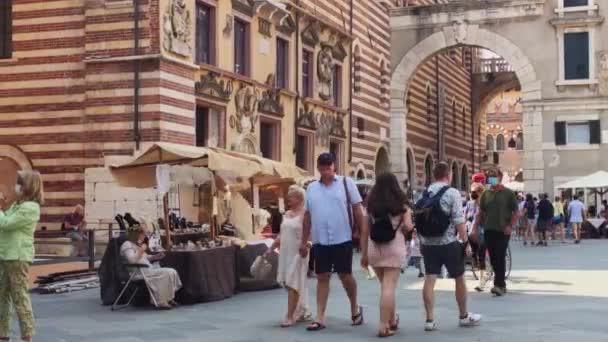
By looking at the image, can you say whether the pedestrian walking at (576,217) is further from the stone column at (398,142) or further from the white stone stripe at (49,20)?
the white stone stripe at (49,20)

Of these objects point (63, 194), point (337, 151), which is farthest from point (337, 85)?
point (63, 194)

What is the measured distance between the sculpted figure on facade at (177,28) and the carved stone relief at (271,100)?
433 centimetres

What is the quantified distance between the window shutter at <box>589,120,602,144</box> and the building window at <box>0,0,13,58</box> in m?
23.0

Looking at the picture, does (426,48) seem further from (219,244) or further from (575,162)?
(219,244)

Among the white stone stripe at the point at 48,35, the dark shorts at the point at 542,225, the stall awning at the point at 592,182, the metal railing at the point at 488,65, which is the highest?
the metal railing at the point at 488,65

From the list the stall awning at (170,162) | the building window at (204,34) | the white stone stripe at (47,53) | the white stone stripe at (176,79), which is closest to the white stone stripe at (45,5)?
the white stone stripe at (47,53)

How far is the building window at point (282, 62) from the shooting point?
25.2m

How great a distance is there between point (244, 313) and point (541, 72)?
27.4 meters

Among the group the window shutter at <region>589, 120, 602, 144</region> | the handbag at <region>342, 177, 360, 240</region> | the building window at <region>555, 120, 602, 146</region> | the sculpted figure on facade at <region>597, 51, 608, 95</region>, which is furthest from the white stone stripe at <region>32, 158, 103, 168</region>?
the sculpted figure on facade at <region>597, 51, 608, 95</region>

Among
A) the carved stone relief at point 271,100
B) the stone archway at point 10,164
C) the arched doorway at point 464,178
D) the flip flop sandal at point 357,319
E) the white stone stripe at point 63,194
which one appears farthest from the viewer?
the arched doorway at point 464,178

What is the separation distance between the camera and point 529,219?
91.1 ft

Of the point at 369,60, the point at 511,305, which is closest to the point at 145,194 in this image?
the point at 511,305

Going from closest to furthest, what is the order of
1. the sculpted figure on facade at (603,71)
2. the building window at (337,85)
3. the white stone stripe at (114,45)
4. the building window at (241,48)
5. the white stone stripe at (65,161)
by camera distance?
the white stone stripe at (114,45)
the white stone stripe at (65,161)
the building window at (241,48)
the building window at (337,85)
the sculpted figure on facade at (603,71)

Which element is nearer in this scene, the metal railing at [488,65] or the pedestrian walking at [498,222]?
the pedestrian walking at [498,222]
